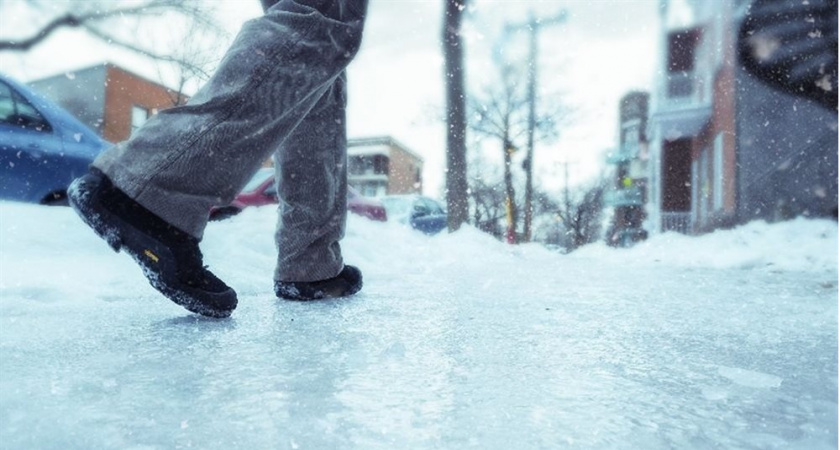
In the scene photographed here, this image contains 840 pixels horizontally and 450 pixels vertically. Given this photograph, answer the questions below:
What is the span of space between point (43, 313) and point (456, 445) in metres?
1.05

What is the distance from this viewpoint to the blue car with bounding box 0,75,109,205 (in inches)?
123

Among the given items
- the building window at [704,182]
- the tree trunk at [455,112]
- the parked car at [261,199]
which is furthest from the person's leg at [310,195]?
the building window at [704,182]

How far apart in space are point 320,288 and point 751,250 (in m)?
4.44

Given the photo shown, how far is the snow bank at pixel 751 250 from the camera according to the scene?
4.06 metres

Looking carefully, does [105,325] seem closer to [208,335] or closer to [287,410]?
[208,335]

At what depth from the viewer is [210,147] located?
105 centimetres

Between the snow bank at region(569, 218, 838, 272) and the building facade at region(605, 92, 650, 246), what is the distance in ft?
65.2

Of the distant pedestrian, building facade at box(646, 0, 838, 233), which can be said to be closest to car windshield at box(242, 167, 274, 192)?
the distant pedestrian

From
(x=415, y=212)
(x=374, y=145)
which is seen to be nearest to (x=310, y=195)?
(x=415, y=212)

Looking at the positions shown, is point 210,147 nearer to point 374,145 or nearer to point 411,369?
point 411,369

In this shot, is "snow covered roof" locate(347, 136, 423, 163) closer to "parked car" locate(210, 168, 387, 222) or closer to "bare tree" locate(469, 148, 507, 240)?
"bare tree" locate(469, 148, 507, 240)

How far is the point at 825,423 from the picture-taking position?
61 centimetres

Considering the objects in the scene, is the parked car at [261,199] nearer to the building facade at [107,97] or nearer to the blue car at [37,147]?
the blue car at [37,147]

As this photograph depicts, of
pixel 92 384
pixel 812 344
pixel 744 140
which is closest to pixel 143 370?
pixel 92 384
